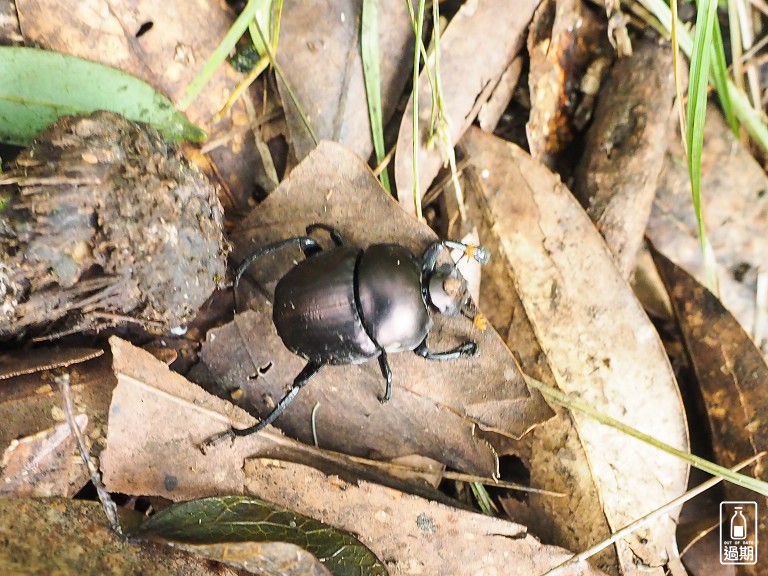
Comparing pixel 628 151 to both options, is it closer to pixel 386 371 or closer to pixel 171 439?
pixel 386 371

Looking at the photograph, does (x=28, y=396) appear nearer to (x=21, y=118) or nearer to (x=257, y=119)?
(x=21, y=118)

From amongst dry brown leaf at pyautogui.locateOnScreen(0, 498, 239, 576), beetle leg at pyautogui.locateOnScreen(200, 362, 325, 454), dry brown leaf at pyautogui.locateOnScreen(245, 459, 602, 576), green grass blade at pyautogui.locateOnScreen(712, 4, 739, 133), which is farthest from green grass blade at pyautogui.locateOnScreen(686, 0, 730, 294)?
dry brown leaf at pyautogui.locateOnScreen(0, 498, 239, 576)

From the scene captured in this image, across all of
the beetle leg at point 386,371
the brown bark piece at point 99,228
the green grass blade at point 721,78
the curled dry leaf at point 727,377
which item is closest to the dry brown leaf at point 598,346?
the curled dry leaf at point 727,377

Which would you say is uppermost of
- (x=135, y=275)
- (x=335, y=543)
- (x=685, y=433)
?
(x=135, y=275)

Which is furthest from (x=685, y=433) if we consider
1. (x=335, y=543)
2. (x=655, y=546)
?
(x=335, y=543)

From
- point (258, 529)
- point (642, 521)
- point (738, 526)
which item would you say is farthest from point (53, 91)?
point (738, 526)

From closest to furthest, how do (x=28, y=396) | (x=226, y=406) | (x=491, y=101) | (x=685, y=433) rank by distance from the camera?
(x=28, y=396), (x=226, y=406), (x=685, y=433), (x=491, y=101)

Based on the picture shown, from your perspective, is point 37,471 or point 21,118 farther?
point 21,118
